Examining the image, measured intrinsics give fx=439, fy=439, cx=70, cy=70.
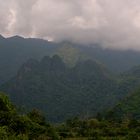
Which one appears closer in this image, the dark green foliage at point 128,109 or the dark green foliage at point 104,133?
the dark green foliage at point 104,133

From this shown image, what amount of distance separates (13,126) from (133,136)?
2596 centimetres

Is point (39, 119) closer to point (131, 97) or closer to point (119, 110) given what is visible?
point (119, 110)

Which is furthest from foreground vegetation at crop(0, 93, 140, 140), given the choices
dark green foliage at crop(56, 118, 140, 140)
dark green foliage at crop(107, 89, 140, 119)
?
dark green foliage at crop(107, 89, 140, 119)

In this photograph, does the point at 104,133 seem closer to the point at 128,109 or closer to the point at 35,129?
the point at 35,129

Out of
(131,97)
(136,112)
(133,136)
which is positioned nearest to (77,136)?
(133,136)

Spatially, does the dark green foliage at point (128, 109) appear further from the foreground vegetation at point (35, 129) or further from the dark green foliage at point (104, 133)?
the dark green foliage at point (104, 133)

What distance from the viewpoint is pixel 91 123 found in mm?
104562

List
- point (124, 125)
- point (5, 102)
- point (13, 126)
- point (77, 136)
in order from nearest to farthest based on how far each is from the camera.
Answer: point (13, 126), point (5, 102), point (77, 136), point (124, 125)

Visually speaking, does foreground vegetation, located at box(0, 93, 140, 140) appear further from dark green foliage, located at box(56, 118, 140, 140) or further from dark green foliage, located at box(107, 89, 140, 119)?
dark green foliage, located at box(107, 89, 140, 119)

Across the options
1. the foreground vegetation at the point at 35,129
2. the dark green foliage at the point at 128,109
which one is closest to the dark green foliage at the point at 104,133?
the foreground vegetation at the point at 35,129

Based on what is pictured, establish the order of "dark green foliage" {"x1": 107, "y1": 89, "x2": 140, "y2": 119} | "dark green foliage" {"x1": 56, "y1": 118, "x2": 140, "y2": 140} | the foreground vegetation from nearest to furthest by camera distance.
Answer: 1. the foreground vegetation
2. "dark green foliage" {"x1": 56, "y1": 118, "x2": 140, "y2": 140}
3. "dark green foliage" {"x1": 107, "y1": 89, "x2": 140, "y2": 119}

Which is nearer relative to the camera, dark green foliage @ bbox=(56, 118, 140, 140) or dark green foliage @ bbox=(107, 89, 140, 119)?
dark green foliage @ bbox=(56, 118, 140, 140)

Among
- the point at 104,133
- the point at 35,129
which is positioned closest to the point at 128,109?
the point at 104,133

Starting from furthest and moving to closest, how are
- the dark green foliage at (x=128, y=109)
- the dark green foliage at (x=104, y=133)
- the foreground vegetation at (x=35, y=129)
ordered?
the dark green foliage at (x=128, y=109), the dark green foliage at (x=104, y=133), the foreground vegetation at (x=35, y=129)
